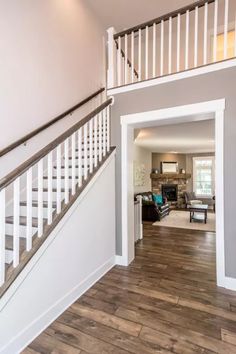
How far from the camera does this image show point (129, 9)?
459 cm

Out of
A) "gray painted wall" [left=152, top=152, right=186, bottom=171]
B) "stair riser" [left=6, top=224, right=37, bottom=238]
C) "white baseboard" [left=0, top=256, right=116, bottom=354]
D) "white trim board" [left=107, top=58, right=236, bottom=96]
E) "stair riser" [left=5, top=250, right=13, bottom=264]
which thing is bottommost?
"white baseboard" [left=0, top=256, right=116, bottom=354]

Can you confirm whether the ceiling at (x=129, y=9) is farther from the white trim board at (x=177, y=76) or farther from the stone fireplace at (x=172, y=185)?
the stone fireplace at (x=172, y=185)

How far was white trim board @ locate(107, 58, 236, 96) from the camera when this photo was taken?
2.57 metres

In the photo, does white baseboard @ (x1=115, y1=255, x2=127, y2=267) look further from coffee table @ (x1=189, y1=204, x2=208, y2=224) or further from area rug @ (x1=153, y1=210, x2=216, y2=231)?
coffee table @ (x1=189, y1=204, x2=208, y2=224)

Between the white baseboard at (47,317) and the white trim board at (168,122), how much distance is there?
76 cm

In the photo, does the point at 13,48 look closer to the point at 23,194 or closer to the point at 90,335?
the point at 23,194

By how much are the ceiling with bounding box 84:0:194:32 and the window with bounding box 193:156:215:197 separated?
7.03 meters

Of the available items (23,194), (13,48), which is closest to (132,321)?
(23,194)

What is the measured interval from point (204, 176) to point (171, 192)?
1.82 metres

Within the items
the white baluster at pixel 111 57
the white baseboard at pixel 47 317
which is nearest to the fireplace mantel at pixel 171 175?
the white baluster at pixel 111 57

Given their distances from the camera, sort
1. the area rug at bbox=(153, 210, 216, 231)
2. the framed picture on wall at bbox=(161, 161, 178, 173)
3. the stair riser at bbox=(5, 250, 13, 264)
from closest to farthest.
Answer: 1. the stair riser at bbox=(5, 250, 13, 264)
2. the area rug at bbox=(153, 210, 216, 231)
3. the framed picture on wall at bbox=(161, 161, 178, 173)

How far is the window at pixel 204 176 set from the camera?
10125mm

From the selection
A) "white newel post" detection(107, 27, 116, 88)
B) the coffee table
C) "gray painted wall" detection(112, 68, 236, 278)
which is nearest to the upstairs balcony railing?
"white newel post" detection(107, 27, 116, 88)

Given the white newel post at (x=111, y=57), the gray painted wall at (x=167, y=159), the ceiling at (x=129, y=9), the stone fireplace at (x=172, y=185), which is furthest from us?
the gray painted wall at (x=167, y=159)
